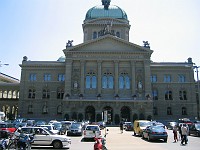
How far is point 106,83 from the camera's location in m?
71.0

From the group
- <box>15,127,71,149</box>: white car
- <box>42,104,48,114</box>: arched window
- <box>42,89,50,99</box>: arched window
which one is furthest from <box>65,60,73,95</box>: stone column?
<box>15,127,71,149</box>: white car

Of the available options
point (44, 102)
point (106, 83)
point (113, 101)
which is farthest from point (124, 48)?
point (44, 102)

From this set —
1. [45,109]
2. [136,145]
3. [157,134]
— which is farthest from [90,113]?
[136,145]

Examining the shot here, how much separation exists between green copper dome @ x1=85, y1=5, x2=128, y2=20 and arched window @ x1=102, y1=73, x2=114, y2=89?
25.2m

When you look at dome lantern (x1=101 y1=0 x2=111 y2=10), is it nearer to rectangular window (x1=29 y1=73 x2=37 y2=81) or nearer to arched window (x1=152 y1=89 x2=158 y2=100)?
arched window (x1=152 y1=89 x2=158 y2=100)

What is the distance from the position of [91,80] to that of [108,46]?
1063 centimetres

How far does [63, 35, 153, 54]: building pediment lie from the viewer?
71.6 m

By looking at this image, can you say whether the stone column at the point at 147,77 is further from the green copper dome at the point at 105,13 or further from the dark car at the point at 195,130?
the dark car at the point at 195,130

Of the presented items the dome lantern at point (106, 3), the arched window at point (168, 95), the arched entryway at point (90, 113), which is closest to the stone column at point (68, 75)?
the arched entryway at point (90, 113)

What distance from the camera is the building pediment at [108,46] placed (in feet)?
235

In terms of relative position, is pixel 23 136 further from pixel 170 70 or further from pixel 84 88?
pixel 170 70

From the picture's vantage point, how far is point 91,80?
71.4 meters

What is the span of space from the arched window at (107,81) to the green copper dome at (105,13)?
82.7ft

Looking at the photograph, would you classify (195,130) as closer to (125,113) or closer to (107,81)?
(125,113)
